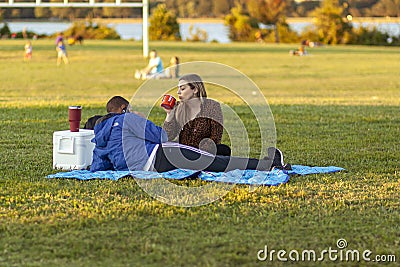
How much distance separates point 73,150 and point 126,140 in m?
0.63

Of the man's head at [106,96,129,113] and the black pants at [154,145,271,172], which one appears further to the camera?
the man's head at [106,96,129,113]

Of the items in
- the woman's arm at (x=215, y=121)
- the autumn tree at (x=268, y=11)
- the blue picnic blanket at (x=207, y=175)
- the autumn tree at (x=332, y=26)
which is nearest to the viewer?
the blue picnic blanket at (x=207, y=175)

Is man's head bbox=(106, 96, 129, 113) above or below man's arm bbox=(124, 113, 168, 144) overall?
above

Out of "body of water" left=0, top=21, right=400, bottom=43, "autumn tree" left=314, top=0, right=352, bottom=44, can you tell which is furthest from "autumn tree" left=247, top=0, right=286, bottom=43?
"autumn tree" left=314, top=0, right=352, bottom=44

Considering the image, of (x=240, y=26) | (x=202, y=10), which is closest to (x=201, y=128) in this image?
(x=240, y=26)

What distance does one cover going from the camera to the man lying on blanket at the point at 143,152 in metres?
6.57

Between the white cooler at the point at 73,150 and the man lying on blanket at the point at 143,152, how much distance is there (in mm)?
254

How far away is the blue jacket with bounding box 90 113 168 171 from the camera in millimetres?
6578

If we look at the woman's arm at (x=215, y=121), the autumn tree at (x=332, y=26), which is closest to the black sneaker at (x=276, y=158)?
the woman's arm at (x=215, y=121)

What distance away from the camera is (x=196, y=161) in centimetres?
668

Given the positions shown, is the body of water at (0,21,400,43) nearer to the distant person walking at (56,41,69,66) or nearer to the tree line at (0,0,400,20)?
the tree line at (0,0,400,20)

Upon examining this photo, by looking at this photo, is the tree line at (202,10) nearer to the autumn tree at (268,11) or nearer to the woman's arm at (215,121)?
the autumn tree at (268,11)

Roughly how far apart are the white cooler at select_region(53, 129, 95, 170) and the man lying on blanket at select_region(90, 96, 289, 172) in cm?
25

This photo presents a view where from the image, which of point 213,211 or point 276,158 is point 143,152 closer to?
point 276,158
